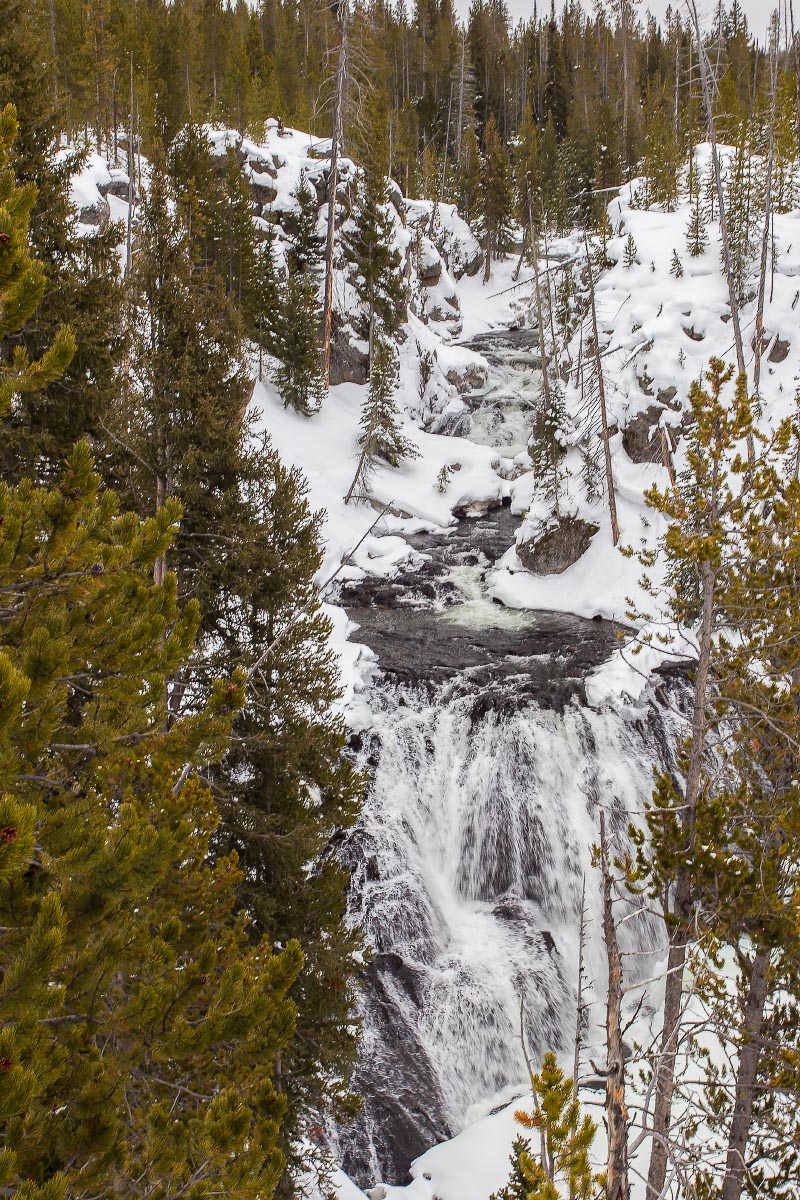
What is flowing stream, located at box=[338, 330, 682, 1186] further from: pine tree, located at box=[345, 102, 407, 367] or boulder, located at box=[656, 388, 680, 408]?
pine tree, located at box=[345, 102, 407, 367]

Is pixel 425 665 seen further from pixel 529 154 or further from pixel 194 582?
pixel 529 154

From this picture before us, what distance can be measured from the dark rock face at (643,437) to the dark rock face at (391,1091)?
62.0ft

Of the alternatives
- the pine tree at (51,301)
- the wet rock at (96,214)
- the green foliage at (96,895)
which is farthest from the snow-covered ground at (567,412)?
the green foliage at (96,895)

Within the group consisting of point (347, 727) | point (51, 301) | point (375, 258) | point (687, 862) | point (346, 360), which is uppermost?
point (375, 258)

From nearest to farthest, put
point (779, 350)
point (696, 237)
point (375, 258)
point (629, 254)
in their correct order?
point (779, 350), point (696, 237), point (629, 254), point (375, 258)

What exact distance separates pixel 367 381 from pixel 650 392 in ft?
45.0

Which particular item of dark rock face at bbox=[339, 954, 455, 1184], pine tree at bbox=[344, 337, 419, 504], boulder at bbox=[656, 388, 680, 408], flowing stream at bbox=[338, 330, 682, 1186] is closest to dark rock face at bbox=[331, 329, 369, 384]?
pine tree at bbox=[344, 337, 419, 504]

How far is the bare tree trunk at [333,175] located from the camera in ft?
85.3

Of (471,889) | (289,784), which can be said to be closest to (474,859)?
(471,889)

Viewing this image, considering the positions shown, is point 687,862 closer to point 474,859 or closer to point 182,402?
point 474,859

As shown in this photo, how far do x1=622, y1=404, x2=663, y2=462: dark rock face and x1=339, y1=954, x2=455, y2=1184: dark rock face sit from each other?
62.0ft

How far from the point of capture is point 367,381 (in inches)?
1341

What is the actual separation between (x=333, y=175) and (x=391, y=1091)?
31.2 m

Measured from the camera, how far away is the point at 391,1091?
32.9 feet
